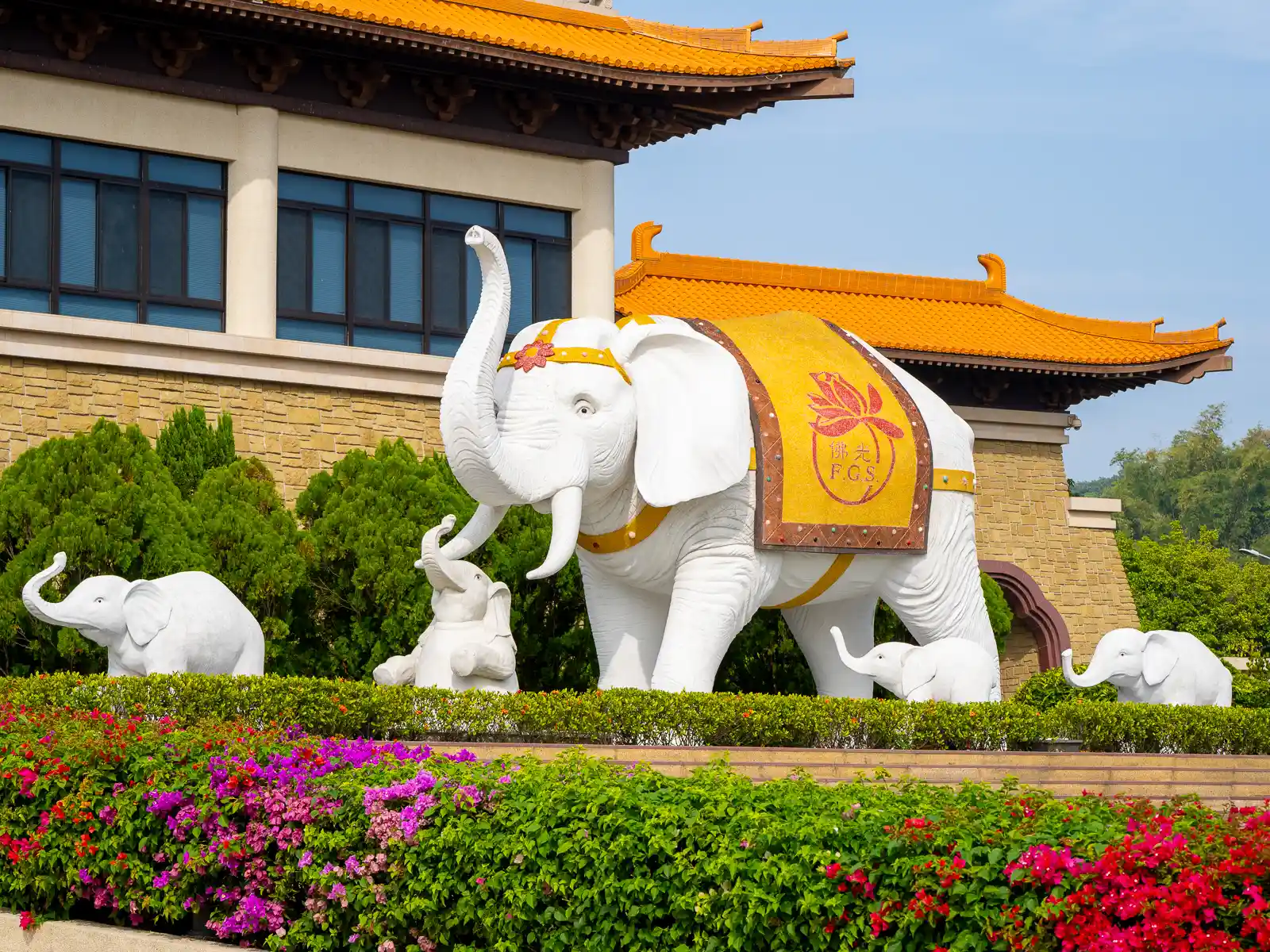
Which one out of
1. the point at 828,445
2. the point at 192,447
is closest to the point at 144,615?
the point at 828,445

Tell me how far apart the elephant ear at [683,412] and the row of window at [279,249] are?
608 cm

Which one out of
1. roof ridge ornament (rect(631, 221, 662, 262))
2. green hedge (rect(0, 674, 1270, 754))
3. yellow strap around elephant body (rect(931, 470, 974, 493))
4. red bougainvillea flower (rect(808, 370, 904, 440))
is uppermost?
roof ridge ornament (rect(631, 221, 662, 262))

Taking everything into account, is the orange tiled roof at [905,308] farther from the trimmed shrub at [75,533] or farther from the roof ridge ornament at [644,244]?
the trimmed shrub at [75,533]

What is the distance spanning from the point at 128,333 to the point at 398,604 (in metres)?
3.73

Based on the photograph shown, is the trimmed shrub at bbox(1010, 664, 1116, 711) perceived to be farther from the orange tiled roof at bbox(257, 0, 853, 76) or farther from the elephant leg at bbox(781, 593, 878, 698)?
the orange tiled roof at bbox(257, 0, 853, 76)

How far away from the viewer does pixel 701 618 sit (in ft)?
39.1

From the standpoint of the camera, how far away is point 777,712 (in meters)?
11.5

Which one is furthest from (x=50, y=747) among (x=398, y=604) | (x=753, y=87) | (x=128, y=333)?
(x=753, y=87)

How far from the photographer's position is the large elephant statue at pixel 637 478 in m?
11.3

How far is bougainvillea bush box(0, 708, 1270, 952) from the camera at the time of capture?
5.80 m

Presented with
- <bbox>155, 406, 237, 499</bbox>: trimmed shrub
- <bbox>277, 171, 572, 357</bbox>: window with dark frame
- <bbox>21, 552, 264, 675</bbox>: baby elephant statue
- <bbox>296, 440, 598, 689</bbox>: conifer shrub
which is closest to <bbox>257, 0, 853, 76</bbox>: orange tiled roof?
<bbox>277, 171, 572, 357</bbox>: window with dark frame

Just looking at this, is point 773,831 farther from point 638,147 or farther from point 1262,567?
point 1262,567

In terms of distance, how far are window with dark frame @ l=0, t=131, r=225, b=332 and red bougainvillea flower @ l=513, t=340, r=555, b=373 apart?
618 centimetres

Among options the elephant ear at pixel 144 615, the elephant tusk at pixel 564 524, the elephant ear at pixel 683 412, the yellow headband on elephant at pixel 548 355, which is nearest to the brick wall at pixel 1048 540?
the elephant ear at pixel 683 412
